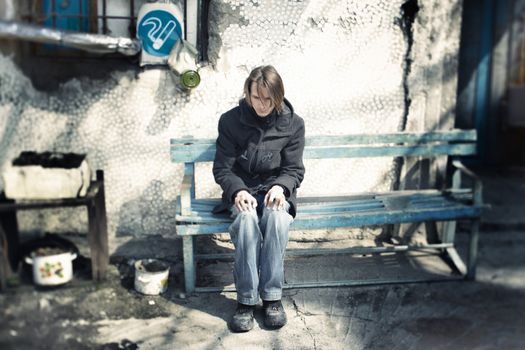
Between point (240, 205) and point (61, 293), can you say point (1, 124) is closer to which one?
point (61, 293)

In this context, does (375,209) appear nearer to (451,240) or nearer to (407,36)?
(451,240)

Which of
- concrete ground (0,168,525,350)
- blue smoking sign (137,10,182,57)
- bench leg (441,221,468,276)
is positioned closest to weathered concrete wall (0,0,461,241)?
blue smoking sign (137,10,182,57)

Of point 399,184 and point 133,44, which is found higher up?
point 133,44

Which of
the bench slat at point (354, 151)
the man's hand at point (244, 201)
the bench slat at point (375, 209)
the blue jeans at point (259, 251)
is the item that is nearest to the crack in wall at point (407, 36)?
the bench slat at point (354, 151)

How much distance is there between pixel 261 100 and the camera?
13.8 feet

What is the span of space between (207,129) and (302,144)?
3.68ft

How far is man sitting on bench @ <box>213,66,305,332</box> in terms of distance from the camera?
13.7 feet

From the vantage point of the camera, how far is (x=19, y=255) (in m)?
4.55

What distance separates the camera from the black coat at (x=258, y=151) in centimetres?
435

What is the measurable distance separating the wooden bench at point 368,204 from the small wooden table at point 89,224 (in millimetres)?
619

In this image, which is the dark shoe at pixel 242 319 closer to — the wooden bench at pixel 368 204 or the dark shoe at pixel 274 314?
the dark shoe at pixel 274 314

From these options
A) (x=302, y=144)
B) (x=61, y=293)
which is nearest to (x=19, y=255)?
(x=61, y=293)

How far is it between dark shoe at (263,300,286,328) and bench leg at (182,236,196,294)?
2.06 feet

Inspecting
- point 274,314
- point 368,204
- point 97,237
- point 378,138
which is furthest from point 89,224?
point 378,138
